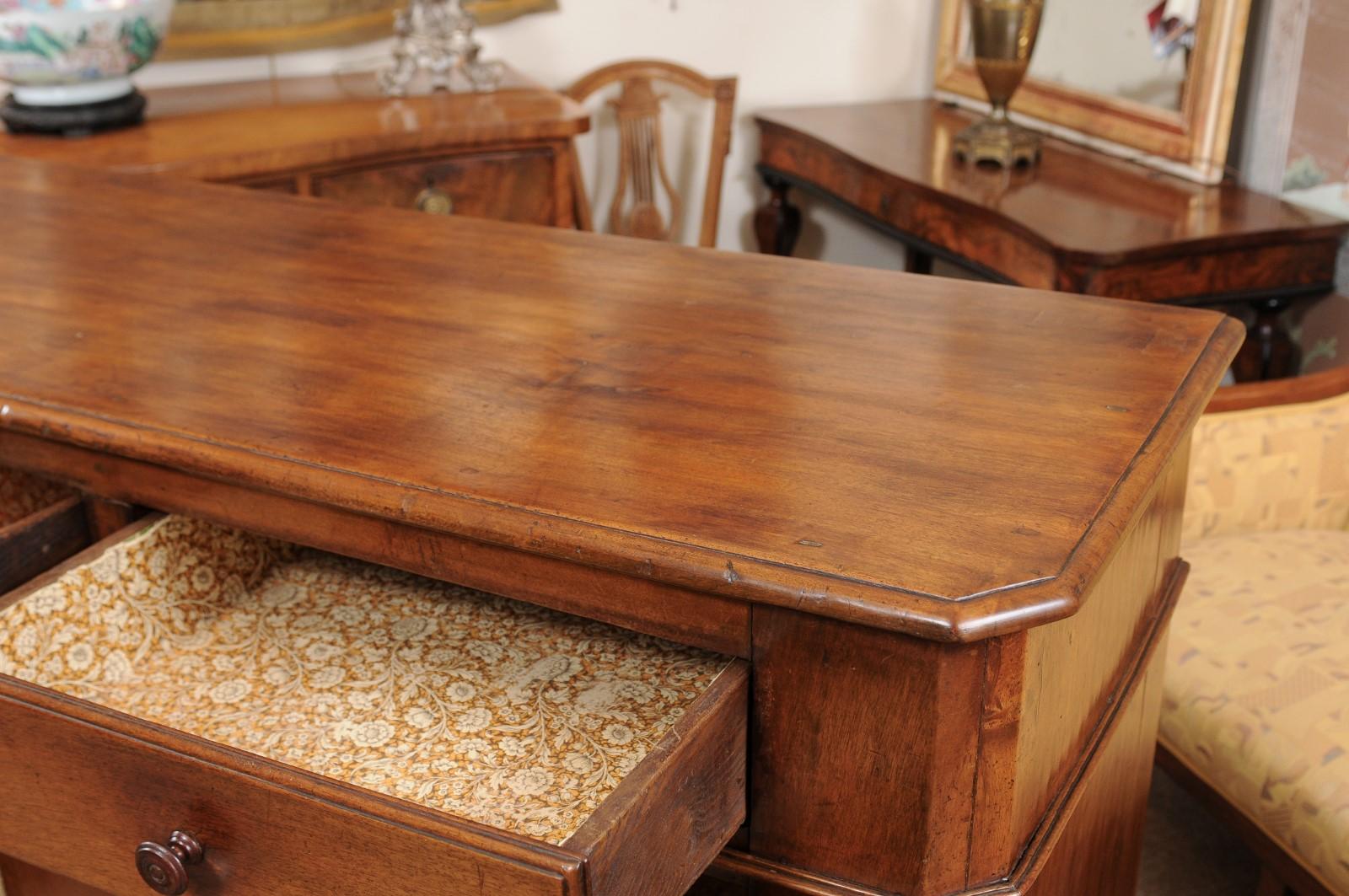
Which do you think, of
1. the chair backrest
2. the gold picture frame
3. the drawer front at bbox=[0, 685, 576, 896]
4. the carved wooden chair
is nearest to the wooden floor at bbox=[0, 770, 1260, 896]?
the chair backrest

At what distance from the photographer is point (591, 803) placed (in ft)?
2.77

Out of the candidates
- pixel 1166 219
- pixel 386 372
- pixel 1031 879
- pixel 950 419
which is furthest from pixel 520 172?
pixel 1031 879

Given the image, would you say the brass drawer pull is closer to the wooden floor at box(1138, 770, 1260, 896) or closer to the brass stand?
the brass stand

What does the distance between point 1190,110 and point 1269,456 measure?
809 mm

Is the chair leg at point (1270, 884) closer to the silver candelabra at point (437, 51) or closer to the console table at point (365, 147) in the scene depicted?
the console table at point (365, 147)

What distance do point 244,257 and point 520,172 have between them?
1.08 meters

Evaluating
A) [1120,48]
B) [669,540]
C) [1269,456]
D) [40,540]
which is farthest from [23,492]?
[1120,48]

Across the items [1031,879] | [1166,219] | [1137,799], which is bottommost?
[1137,799]

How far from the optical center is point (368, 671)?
100cm

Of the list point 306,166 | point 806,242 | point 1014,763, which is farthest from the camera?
point 806,242

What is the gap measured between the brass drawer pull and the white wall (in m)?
0.93

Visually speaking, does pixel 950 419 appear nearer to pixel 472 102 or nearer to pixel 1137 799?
pixel 1137 799

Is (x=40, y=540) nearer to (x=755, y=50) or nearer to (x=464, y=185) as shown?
(x=464, y=185)

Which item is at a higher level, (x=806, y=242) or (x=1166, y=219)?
(x=1166, y=219)
